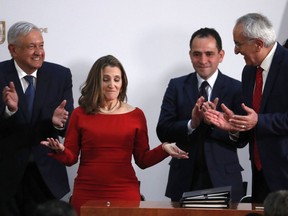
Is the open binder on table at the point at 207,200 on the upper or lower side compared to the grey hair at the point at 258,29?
lower

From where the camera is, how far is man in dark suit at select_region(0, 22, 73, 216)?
4.17 meters

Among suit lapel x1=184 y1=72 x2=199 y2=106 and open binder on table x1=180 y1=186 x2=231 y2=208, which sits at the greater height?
suit lapel x1=184 y1=72 x2=199 y2=106

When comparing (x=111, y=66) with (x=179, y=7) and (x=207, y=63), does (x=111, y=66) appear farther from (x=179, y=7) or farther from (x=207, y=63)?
(x=179, y=7)

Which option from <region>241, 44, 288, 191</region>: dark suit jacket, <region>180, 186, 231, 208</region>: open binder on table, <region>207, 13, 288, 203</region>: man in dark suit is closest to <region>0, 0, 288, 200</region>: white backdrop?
<region>207, 13, 288, 203</region>: man in dark suit

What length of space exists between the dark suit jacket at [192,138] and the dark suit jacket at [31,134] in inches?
25.3

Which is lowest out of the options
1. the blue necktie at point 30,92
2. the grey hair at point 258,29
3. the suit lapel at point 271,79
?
the blue necktie at point 30,92

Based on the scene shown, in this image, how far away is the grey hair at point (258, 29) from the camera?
3777 mm

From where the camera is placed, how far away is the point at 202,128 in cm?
412

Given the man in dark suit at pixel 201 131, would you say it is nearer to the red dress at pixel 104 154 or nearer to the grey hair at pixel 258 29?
the red dress at pixel 104 154

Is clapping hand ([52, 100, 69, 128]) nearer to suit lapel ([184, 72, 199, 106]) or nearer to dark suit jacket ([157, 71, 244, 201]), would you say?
dark suit jacket ([157, 71, 244, 201])

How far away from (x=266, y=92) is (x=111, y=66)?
3.14ft

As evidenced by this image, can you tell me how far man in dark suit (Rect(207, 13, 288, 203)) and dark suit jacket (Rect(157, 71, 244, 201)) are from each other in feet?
0.88

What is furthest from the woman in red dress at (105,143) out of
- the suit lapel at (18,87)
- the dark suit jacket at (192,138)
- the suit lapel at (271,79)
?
the suit lapel at (271,79)

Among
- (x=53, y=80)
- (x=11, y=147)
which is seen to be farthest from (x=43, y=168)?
(x=53, y=80)
